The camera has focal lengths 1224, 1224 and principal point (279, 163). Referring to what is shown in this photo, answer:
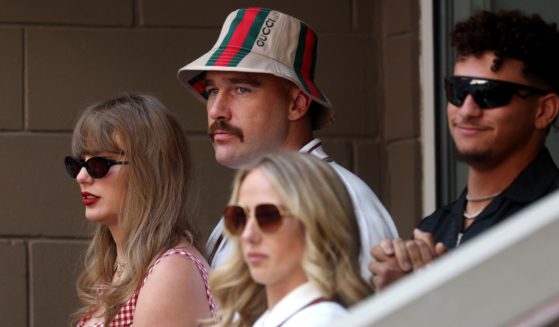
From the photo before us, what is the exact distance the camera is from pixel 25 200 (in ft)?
17.5

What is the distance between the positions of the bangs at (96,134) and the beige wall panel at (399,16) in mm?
2088

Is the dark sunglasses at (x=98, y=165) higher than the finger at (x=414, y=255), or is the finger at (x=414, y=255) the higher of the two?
the dark sunglasses at (x=98, y=165)

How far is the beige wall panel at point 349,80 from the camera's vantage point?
17.7 ft

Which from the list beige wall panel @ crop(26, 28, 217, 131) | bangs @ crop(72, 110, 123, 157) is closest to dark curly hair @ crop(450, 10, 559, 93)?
bangs @ crop(72, 110, 123, 157)

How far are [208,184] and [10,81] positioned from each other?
3.17 feet

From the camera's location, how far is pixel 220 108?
356cm

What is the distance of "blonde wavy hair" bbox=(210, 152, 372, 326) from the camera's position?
7.04ft

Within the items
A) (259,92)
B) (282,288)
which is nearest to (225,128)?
(259,92)

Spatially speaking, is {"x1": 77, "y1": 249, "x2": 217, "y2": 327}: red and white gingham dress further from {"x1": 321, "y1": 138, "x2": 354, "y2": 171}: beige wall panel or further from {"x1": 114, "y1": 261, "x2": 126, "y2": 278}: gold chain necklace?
{"x1": 321, "y1": 138, "x2": 354, "y2": 171}: beige wall panel

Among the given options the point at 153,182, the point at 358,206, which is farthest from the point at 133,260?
the point at 358,206

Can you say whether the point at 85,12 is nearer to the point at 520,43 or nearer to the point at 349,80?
the point at 349,80

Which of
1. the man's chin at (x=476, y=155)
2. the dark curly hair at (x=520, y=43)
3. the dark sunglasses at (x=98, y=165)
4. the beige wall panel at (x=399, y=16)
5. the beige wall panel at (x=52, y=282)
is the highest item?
the beige wall panel at (x=399, y=16)

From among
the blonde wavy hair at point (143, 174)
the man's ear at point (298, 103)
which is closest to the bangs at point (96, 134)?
the blonde wavy hair at point (143, 174)

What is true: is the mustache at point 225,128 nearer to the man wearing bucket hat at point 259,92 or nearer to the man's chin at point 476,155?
the man wearing bucket hat at point 259,92
